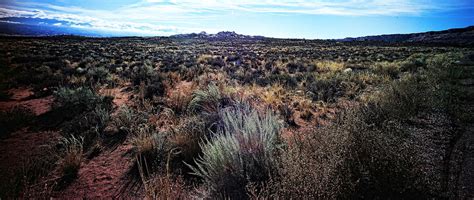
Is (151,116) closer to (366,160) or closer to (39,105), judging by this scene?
(39,105)

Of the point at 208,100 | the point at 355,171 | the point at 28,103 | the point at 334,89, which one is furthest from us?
the point at 334,89

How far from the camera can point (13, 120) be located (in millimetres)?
6680

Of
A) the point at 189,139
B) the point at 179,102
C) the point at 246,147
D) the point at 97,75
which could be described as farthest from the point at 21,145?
the point at 97,75

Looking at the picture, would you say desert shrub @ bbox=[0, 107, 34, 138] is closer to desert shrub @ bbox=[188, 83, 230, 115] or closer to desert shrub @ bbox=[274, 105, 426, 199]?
desert shrub @ bbox=[188, 83, 230, 115]

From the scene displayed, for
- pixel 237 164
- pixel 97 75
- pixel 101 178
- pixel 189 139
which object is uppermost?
pixel 237 164

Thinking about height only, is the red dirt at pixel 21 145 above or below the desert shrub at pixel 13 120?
below

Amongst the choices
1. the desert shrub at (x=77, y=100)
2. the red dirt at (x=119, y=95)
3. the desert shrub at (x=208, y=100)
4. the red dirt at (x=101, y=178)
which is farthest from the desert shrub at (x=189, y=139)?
the red dirt at (x=119, y=95)

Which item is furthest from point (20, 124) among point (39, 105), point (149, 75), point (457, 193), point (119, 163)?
point (457, 193)

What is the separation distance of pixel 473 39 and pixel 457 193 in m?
91.5

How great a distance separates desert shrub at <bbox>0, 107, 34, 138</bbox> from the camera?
628 centimetres

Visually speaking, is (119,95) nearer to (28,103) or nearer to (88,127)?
(28,103)

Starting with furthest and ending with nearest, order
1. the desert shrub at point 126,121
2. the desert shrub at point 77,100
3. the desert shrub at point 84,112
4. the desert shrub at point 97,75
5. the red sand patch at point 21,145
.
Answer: the desert shrub at point 97,75 < the desert shrub at point 77,100 < the desert shrub at point 126,121 < the desert shrub at point 84,112 < the red sand patch at point 21,145

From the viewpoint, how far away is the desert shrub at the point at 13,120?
247 inches

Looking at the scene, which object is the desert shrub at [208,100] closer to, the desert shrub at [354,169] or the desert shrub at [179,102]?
the desert shrub at [179,102]
